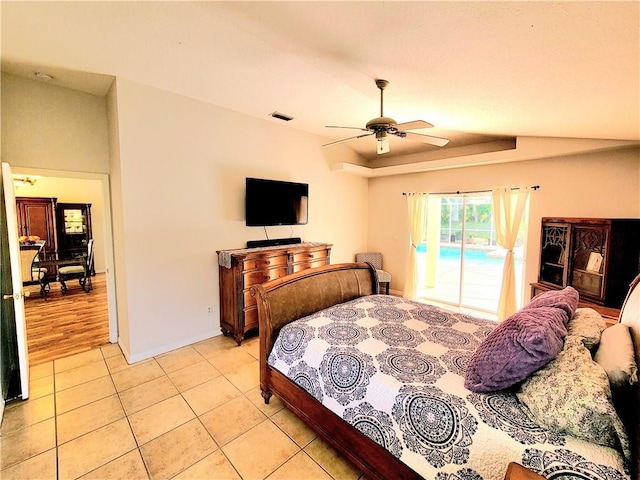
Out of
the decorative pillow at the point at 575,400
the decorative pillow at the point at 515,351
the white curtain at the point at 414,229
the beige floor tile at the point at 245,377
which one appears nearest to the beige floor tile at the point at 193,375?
the beige floor tile at the point at 245,377

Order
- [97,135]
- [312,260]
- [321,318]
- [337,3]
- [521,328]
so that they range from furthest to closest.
→ [312,260] < [97,135] < [321,318] < [337,3] < [521,328]

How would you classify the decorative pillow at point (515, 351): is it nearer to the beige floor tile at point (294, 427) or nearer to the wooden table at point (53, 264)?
the beige floor tile at point (294, 427)

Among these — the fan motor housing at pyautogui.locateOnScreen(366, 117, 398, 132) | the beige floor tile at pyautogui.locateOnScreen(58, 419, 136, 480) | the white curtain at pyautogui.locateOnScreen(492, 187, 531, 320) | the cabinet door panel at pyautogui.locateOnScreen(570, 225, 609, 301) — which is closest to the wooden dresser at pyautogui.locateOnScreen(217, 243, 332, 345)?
the beige floor tile at pyautogui.locateOnScreen(58, 419, 136, 480)

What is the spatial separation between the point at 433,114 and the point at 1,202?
4.43m

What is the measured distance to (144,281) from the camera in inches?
119

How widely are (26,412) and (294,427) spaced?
86.9 inches

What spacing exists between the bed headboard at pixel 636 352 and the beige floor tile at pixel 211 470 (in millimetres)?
1936

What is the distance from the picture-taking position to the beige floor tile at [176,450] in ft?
5.69

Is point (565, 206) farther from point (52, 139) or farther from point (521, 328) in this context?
point (52, 139)

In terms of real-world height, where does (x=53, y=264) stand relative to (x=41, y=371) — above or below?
above

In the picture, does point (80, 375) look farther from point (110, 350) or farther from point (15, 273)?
point (15, 273)

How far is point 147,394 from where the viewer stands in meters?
2.46

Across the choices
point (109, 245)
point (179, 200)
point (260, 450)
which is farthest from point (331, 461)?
point (109, 245)

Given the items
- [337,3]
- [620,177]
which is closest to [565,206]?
[620,177]
